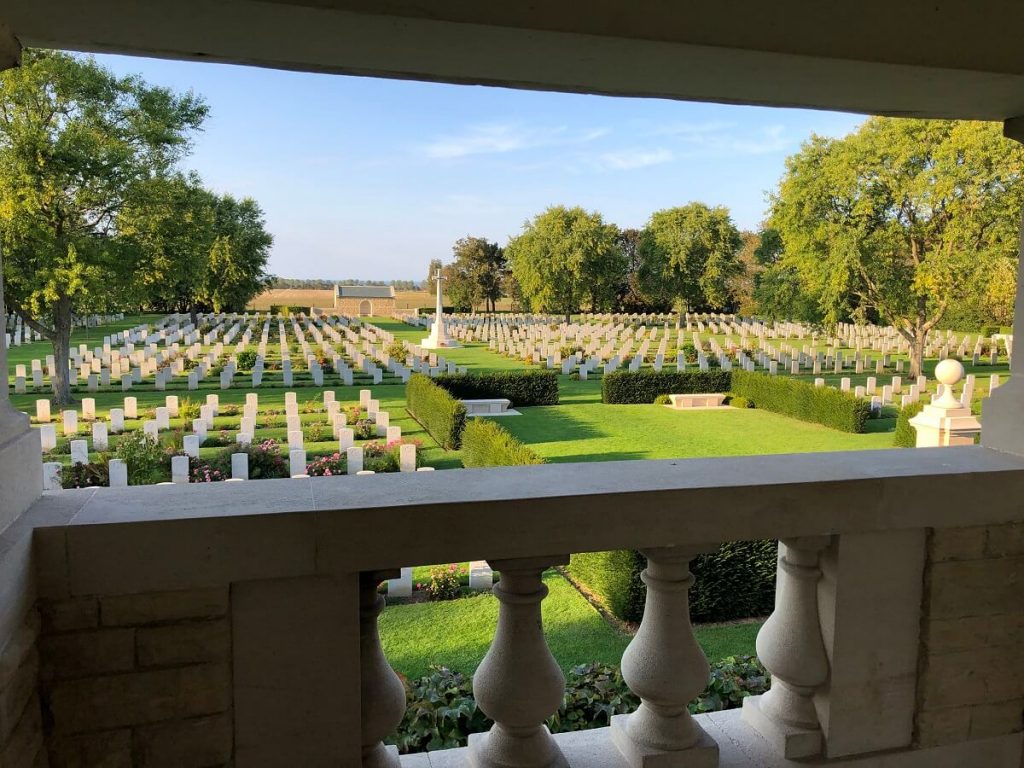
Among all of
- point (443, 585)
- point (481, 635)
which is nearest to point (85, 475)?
point (443, 585)

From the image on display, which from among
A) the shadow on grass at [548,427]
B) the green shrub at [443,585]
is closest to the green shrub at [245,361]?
the shadow on grass at [548,427]

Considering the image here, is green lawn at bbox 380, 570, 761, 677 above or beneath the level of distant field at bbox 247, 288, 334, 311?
beneath

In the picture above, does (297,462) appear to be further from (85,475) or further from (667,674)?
(667,674)

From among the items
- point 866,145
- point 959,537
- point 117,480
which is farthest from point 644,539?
point 866,145

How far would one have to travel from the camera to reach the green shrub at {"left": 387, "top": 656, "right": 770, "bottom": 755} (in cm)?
231

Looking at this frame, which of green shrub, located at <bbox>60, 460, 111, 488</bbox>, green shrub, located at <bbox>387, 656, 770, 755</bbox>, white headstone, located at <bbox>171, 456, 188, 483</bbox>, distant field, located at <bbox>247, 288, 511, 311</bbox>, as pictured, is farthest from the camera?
distant field, located at <bbox>247, 288, 511, 311</bbox>

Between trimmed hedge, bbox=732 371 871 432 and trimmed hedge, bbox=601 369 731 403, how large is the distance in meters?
0.50

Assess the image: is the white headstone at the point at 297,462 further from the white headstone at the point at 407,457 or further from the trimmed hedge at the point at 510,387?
the trimmed hedge at the point at 510,387

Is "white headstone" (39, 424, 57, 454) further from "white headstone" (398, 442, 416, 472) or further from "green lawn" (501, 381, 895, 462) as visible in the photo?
"green lawn" (501, 381, 895, 462)

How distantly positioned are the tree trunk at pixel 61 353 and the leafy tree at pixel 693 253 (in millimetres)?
33217

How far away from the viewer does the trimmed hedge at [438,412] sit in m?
12.3

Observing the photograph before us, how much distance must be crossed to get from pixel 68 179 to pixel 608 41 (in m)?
19.1

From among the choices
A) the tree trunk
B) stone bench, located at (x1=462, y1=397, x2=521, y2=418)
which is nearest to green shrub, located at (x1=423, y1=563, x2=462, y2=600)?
stone bench, located at (x1=462, y1=397, x2=521, y2=418)

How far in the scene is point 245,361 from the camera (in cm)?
1959
